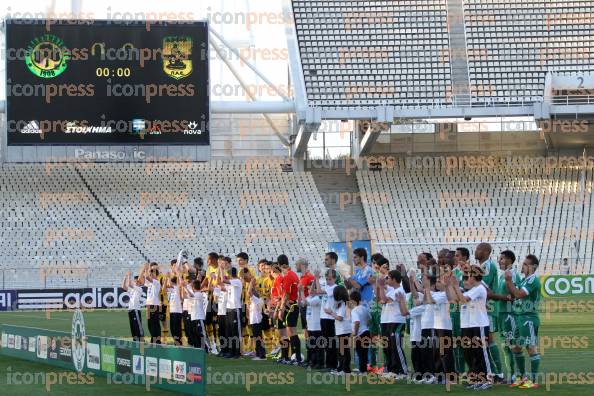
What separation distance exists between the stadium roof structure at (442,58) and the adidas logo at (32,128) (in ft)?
29.8

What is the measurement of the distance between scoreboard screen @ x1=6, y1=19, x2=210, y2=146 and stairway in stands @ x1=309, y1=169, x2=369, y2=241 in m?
8.28

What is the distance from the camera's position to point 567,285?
115ft

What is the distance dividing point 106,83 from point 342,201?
11.8 meters

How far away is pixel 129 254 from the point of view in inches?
1630

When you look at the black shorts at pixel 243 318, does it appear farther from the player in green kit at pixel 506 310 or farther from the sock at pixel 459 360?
the player in green kit at pixel 506 310

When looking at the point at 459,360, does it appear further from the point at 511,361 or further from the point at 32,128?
the point at 32,128

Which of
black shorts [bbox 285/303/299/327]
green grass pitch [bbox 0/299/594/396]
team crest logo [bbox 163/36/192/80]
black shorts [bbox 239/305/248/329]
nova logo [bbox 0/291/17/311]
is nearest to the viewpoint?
green grass pitch [bbox 0/299/594/396]

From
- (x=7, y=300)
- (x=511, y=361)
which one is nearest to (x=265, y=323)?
(x=511, y=361)

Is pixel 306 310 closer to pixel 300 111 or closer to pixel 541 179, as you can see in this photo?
pixel 300 111

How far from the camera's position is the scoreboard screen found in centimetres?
3794

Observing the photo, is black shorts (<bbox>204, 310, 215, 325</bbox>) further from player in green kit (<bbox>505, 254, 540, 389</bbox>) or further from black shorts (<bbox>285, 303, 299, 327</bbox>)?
player in green kit (<bbox>505, 254, 540, 389</bbox>)

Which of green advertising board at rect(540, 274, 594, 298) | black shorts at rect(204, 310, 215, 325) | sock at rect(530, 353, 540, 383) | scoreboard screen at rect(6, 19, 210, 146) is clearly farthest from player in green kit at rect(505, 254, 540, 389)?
scoreboard screen at rect(6, 19, 210, 146)

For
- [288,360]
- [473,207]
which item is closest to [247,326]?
[288,360]

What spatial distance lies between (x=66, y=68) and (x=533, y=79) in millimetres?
16999
